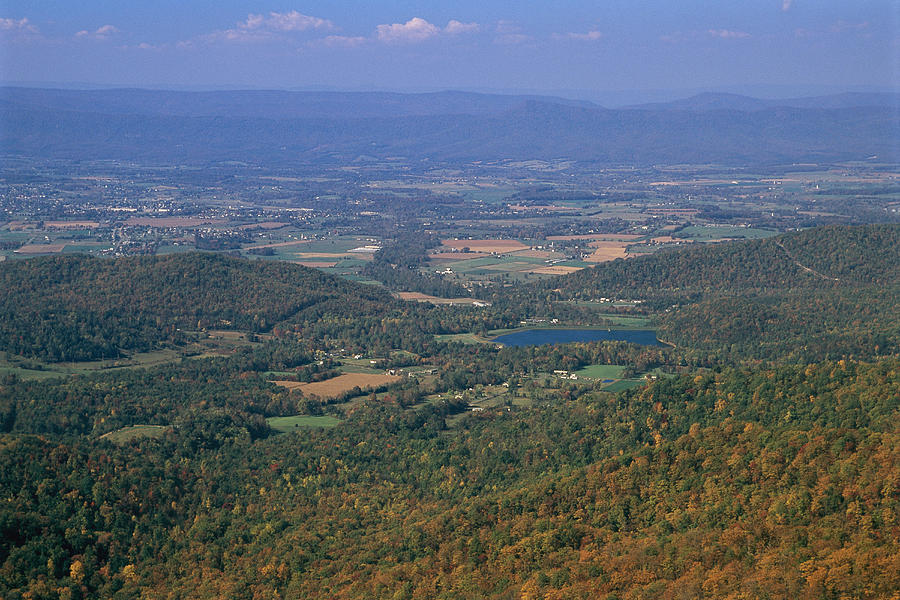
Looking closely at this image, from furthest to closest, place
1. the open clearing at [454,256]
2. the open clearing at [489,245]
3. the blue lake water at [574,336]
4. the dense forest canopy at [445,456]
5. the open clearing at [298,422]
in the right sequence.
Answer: the open clearing at [489,245], the open clearing at [454,256], the blue lake water at [574,336], the open clearing at [298,422], the dense forest canopy at [445,456]

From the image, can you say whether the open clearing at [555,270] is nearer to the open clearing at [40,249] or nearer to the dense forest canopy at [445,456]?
the dense forest canopy at [445,456]

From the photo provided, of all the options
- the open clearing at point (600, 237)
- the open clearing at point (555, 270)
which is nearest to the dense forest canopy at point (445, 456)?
the open clearing at point (555, 270)

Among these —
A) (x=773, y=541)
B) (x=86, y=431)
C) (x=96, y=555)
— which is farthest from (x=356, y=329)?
(x=773, y=541)

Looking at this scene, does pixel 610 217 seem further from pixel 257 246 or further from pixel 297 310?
pixel 297 310

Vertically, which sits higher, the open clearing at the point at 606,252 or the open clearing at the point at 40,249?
the open clearing at the point at 606,252

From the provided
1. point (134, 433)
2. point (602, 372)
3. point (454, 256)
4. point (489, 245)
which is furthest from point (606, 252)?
point (134, 433)

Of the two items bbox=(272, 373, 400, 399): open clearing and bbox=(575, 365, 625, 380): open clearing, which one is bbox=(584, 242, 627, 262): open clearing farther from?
bbox=(272, 373, 400, 399): open clearing
